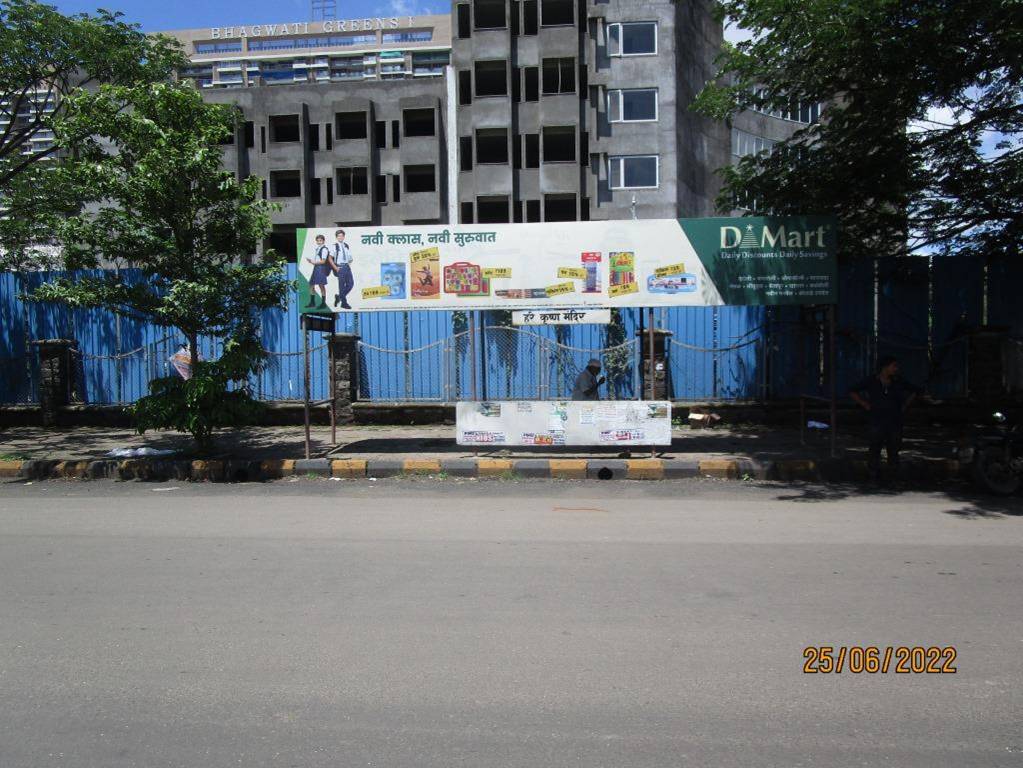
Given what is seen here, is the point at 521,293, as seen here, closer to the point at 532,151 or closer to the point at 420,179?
the point at 532,151

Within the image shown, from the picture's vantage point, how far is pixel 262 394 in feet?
48.2

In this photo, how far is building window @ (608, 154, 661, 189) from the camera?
119 ft

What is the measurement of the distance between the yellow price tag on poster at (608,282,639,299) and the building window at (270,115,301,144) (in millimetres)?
38131

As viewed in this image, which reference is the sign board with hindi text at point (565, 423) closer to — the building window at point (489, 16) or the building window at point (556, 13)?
the building window at point (556, 13)

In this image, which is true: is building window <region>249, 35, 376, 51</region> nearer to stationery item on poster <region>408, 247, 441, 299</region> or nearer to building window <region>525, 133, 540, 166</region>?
building window <region>525, 133, 540, 166</region>

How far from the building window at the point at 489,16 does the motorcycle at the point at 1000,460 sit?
36.6 metres

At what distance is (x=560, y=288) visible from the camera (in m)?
10.3

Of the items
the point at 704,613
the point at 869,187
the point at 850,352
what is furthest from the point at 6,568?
the point at 850,352

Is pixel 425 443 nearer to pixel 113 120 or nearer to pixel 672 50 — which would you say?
pixel 113 120

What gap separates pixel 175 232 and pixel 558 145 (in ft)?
101

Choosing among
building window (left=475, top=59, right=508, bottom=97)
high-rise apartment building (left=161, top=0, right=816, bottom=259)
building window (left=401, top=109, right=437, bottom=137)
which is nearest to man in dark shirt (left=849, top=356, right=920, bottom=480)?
high-rise apartment building (left=161, top=0, right=816, bottom=259)

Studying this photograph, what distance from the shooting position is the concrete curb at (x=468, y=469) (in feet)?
32.6

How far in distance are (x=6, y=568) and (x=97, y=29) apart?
1022cm

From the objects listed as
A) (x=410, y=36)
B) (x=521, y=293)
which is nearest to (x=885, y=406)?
(x=521, y=293)
